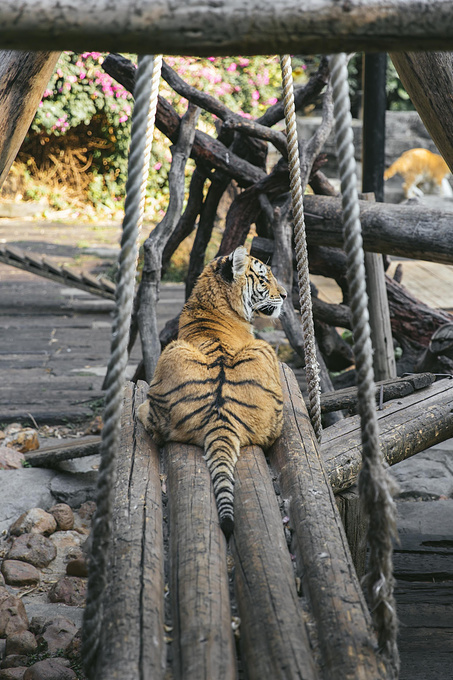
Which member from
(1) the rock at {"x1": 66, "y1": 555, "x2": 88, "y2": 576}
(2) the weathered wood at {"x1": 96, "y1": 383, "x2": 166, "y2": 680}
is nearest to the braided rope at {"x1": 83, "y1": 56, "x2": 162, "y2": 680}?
(2) the weathered wood at {"x1": 96, "y1": 383, "x2": 166, "y2": 680}

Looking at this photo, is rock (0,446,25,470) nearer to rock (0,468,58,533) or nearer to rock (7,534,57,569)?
rock (0,468,58,533)

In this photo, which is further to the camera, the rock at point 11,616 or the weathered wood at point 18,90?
the rock at point 11,616

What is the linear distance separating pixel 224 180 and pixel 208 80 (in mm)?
Result: 8981

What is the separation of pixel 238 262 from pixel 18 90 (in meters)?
1.55

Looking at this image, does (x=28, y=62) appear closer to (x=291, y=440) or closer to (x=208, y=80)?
(x=291, y=440)

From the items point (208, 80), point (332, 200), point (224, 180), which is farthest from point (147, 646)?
point (208, 80)

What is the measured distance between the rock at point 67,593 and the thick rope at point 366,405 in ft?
6.82

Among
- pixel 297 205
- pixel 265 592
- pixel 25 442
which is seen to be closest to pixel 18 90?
pixel 297 205

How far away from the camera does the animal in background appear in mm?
12820

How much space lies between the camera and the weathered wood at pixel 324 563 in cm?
166

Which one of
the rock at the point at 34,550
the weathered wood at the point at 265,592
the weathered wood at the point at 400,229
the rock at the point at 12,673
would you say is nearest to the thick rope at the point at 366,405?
the weathered wood at the point at 265,592

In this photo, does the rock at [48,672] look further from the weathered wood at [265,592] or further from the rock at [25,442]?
the rock at [25,442]

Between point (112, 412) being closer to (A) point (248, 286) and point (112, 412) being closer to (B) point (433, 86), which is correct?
(B) point (433, 86)

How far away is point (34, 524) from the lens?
12.7 feet
